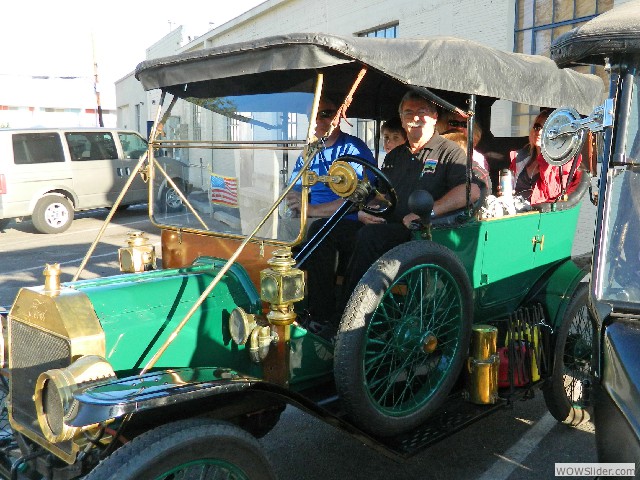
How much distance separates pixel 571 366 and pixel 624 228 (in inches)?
→ 84.1

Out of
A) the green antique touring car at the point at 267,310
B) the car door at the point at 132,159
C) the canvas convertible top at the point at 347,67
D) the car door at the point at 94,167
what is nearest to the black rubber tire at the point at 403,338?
the green antique touring car at the point at 267,310

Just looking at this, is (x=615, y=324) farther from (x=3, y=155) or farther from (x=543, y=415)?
(x=3, y=155)

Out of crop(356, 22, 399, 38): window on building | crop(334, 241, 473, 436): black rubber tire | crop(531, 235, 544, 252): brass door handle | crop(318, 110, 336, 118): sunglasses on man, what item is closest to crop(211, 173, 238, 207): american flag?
crop(318, 110, 336, 118): sunglasses on man

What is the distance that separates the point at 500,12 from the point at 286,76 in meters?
6.31

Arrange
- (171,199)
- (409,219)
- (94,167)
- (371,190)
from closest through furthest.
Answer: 1. (371,190)
2. (409,219)
3. (171,199)
4. (94,167)

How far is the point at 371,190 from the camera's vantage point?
2.78 meters

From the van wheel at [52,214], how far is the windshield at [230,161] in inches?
358

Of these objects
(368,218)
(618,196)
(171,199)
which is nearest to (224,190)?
(171,199)

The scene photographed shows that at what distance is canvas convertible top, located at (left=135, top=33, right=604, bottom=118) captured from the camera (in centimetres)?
252

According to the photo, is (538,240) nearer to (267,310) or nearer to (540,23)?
(267,310)

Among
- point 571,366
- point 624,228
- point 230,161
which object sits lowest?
point 571,366

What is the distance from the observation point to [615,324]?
1.84m

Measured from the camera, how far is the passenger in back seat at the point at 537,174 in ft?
14.3

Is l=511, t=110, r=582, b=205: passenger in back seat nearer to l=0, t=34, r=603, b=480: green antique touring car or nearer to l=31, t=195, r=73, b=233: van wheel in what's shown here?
l=0, t=34, r=603, b=480: green antique touring car
